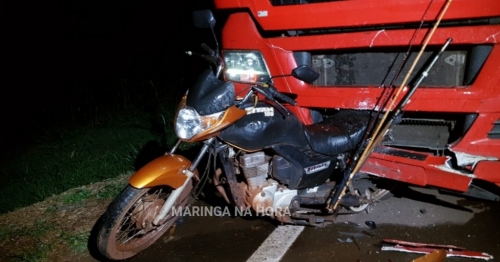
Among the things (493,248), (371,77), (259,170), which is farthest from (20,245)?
(493,248)

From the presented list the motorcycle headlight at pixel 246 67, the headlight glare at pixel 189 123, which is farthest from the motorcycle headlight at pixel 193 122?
the motorcycle headlight at pixel 246 67

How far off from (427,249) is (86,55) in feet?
33.4

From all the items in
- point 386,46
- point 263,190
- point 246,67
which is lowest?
point 263,190

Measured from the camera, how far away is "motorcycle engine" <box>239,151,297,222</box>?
3.11 metres

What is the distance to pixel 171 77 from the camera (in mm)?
9625

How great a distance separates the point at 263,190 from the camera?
3201 millimetres

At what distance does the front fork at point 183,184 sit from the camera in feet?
9.78

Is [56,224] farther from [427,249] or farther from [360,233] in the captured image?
[427,249]

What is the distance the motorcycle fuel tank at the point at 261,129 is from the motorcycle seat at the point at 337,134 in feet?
0.57

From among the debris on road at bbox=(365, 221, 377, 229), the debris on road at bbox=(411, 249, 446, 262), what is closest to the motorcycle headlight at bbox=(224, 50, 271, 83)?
the debris on road at bbox=(365, 221, 377, 229)

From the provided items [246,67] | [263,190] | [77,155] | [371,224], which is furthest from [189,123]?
[77,155]

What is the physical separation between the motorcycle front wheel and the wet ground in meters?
0.10

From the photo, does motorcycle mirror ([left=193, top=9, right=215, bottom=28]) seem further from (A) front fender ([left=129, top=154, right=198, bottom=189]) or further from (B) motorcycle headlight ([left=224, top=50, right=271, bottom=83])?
(A) front fender ([left=129, top=154, right=198, bottom=189])

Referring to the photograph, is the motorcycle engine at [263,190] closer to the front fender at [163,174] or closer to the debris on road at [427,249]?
the front fender at [163,174]
